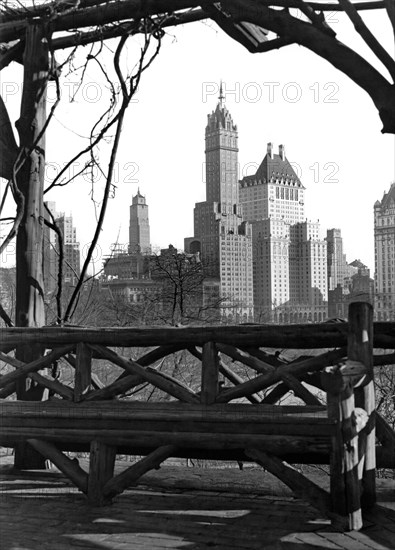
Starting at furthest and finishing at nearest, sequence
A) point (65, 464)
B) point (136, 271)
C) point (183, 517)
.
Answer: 1. point (136, 271)
2. point (65, 464)
3. point (183, 517)

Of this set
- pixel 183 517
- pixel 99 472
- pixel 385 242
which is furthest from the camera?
pixel 385 242

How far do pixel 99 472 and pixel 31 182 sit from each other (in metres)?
2.50

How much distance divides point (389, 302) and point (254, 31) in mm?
6990

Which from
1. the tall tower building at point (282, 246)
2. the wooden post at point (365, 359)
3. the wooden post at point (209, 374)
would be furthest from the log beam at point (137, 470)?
the tall tower building at point (282, 246)

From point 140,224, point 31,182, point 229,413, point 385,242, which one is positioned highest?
point 140,224

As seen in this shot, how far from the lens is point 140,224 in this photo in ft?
75.8

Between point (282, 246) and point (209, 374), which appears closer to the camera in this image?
point (209, 374)

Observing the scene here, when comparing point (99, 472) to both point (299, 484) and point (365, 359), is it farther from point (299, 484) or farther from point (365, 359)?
point (365, 359)

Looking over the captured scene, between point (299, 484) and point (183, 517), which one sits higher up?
point (299, 484)

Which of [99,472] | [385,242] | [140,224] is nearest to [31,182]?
[99,472]

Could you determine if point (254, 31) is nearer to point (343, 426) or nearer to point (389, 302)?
point (343, 426)

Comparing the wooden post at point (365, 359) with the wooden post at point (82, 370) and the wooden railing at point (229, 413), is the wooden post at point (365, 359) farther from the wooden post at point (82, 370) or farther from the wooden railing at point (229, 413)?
the wooden post at point (82, 370)

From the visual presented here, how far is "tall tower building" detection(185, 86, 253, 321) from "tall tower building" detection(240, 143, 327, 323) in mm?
885

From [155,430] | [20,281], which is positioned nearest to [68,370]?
[20,281]
